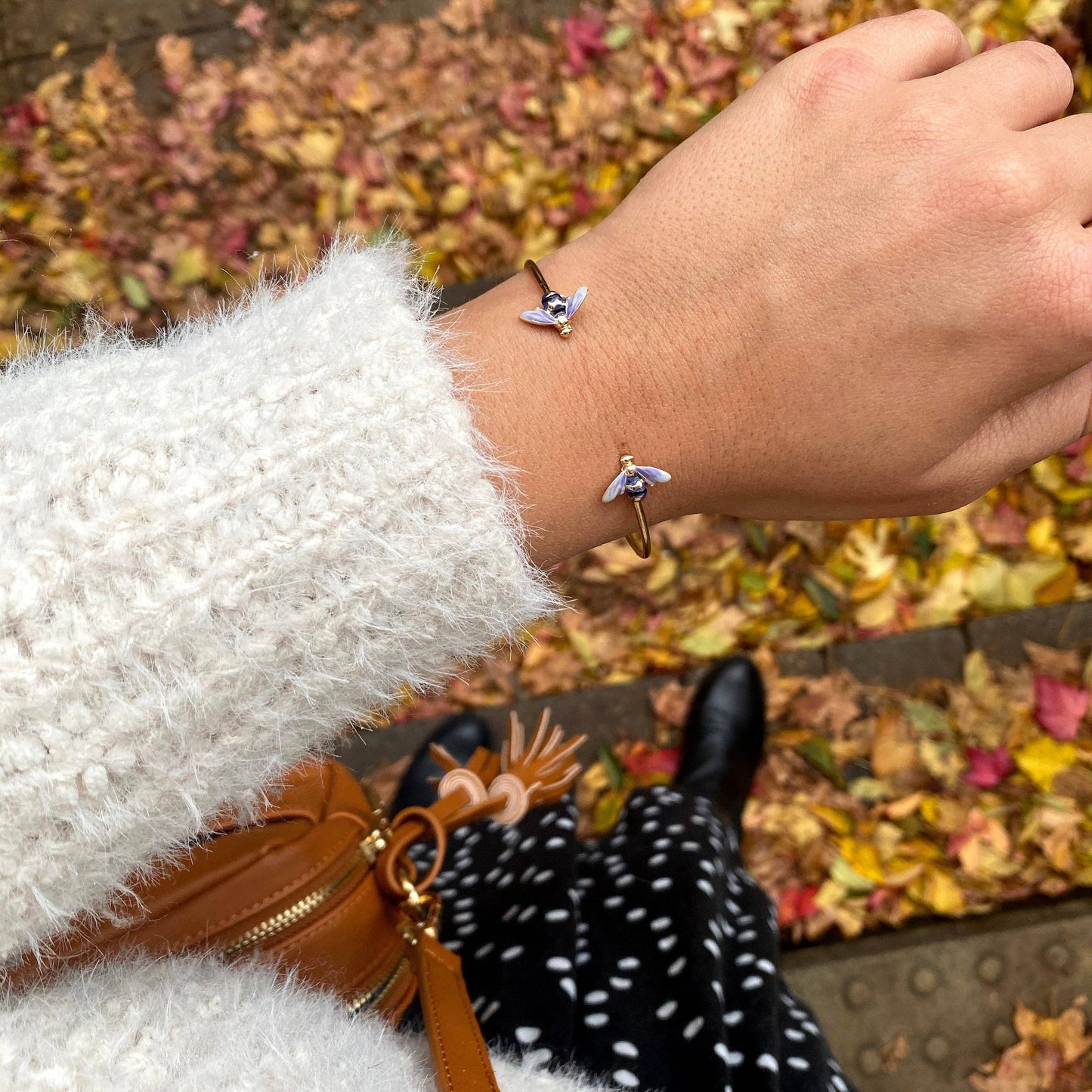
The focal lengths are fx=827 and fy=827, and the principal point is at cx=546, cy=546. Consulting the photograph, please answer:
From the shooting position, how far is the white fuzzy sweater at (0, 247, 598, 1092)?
0.97m

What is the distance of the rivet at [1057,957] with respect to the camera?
264 centimetres

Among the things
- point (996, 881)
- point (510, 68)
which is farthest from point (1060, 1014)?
point (510, 68)

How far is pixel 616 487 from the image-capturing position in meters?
1.33

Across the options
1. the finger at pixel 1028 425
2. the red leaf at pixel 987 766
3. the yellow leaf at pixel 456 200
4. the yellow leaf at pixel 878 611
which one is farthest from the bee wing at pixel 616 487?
the yellow leaf at pixel 456 200

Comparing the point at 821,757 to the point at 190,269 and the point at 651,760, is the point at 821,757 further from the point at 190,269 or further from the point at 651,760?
the point at 190,269

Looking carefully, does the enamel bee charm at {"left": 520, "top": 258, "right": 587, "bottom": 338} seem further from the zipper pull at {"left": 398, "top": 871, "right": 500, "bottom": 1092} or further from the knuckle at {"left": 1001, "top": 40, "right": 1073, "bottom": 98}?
the zipper pull at {"left": 398, "top": 871, "right": 500, "bottom": 1092}

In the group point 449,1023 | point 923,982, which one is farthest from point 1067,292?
point 923,982

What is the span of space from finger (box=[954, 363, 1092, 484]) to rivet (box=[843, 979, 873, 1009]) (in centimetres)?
197

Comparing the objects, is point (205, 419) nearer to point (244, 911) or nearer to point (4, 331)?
point (244, 911)

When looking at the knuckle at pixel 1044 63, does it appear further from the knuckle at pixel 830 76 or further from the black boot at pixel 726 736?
the black boot at pixel 726 736

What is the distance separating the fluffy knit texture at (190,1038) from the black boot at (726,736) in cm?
159

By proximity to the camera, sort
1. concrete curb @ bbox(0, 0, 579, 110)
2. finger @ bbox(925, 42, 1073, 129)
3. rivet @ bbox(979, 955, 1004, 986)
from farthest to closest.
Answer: concrete curb @ bbox(0, 0, 579, 110) → rivet @ bbox(979, 955, 1004, 986) → finger @ bbox(925, 42, 1073, 129)

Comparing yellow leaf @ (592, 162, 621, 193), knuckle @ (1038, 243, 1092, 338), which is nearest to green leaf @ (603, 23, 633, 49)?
yellow leaf @ (592, 162, 621, 193)

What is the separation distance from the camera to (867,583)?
2930mm
